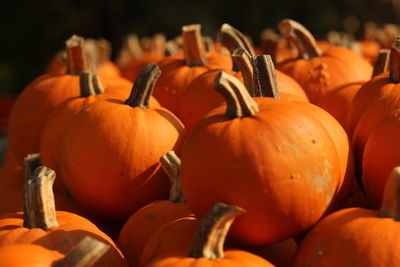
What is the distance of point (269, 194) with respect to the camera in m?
1.20

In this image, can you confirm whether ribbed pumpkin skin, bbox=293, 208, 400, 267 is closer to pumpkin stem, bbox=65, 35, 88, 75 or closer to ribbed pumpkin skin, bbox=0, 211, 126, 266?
ribbed pumpkin skin, bbox=0, 211, 126, 266

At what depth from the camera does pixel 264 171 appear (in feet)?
3.92

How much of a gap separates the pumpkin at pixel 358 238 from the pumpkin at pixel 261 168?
51mm

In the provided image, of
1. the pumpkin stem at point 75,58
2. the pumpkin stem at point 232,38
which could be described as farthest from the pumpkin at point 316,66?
the pumpkin stem at point 75,58

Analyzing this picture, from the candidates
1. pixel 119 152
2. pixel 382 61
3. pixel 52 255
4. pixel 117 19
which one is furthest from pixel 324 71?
pixel 117 19

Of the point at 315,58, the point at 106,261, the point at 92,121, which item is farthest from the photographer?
the point at 315,58

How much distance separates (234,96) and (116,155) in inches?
20.0

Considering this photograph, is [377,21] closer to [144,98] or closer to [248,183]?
[144,98]

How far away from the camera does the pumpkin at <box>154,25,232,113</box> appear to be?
2.22 meters

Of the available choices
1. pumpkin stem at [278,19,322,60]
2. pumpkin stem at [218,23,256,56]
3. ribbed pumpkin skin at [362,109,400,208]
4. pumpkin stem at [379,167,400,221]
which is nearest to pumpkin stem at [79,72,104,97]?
pumpkin stem at [218,23,256,56]

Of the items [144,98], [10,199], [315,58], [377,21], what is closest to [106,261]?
[144,98]

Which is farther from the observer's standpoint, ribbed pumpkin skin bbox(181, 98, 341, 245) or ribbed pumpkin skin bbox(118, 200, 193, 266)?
ribbed pumpkin skin bbox(118, 200, 193, 266)

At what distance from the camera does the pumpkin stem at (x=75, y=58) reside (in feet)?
7.43

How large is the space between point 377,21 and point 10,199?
517 centimetres
